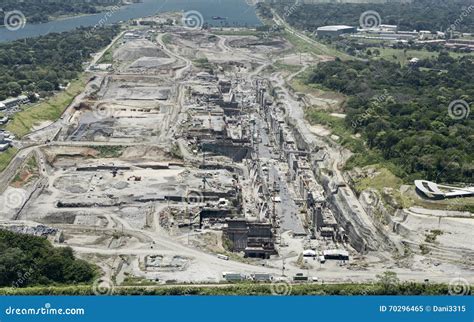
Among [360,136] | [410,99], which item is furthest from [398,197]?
[410,99]

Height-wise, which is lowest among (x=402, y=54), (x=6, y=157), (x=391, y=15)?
(x=402, y=54)

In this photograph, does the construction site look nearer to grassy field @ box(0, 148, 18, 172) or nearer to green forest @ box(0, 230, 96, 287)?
grassy field @ box(0, 148, 18, 172)

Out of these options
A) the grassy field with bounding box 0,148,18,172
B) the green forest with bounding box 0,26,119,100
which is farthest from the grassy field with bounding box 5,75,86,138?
the grassy field with bounding box 0,148,18,172

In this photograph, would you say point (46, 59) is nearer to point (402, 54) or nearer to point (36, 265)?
point (402, 54)

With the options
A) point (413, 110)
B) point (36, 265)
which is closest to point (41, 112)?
point (36, 265)

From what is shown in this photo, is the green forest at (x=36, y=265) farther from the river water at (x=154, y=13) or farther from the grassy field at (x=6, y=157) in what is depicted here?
the river water at (x=154, y=13)

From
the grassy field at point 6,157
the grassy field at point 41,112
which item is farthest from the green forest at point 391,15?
the grassy field at point 6,157
